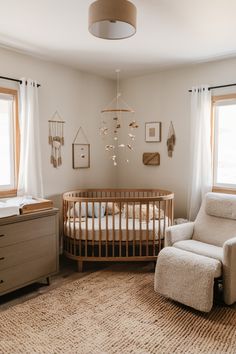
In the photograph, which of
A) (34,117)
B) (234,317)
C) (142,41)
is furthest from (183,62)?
(234,317)

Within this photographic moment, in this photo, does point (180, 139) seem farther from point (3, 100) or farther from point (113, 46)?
point (3, 100)

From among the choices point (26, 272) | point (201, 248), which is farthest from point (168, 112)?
point (26, 272)

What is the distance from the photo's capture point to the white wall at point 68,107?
3.66 metres

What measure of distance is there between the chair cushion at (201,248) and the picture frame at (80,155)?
6.31 feet

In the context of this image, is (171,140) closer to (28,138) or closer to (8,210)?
(28,138)

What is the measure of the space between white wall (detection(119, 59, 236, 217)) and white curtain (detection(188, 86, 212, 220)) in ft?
0.57

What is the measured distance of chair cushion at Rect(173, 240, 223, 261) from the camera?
9.27 feet

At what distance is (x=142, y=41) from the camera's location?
323 centimetres

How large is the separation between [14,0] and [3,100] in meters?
1.33

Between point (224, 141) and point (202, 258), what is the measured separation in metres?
1.81

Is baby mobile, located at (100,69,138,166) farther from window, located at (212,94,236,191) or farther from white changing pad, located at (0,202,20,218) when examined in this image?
white changing pad, located at (0,202,20,218)

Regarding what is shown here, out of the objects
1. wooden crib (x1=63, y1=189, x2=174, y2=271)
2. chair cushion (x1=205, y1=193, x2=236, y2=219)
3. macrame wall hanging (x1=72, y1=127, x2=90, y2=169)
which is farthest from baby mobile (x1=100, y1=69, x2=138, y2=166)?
chair cushion (x1=205, y1=193, x2=236, y2=219)

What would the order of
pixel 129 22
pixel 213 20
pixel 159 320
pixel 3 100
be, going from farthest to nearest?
pixel 3 100 → pixel 213 20 → pixel 159 320 → pixel 129 22

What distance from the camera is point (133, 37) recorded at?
3.12m
